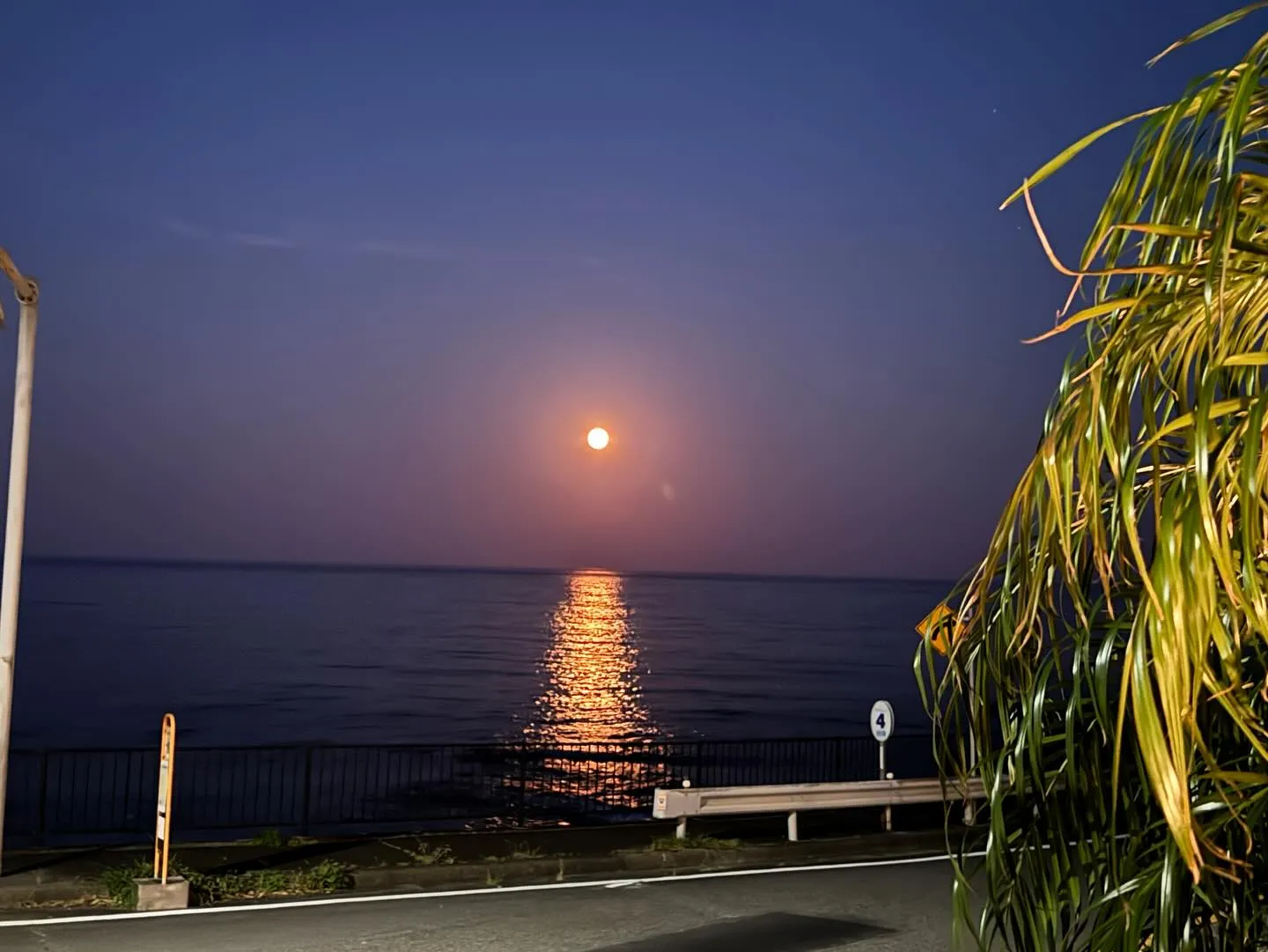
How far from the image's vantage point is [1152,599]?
2109mm

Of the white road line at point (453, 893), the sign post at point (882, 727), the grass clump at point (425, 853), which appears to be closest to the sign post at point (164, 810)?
the white road line at point (453, 893)

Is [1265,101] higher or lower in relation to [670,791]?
higher

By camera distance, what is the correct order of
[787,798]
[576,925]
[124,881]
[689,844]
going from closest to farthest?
[576,925]
[124,881]
[689,844]
[787,798]

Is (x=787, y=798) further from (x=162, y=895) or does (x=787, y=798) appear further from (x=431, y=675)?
(x=431, y=675)

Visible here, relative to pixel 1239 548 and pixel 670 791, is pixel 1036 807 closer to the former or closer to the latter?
pixel 1239 548

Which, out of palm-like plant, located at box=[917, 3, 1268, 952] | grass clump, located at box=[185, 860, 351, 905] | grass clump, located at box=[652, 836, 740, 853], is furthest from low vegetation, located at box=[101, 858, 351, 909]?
palm-like plant, located at box=[917, 3, 1268, 952]

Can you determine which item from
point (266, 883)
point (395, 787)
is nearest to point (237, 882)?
point (266, 883)

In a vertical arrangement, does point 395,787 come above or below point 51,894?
below

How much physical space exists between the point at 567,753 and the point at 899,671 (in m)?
47.6

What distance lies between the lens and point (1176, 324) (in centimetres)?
256

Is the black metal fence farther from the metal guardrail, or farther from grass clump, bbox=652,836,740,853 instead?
grass clump, bbox=652,836,740,853

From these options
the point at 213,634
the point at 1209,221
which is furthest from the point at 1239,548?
the point at 213,634

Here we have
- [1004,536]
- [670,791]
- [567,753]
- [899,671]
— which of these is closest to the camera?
[1004,536]

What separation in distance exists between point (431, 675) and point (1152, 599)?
7099 cm
